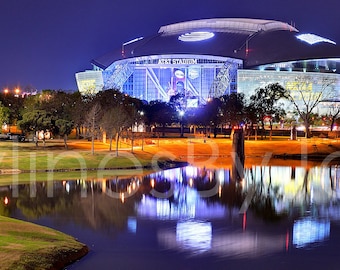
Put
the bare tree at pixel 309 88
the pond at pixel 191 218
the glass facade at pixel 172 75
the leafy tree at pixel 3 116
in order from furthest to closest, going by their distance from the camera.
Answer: the glass facade at pixel 172 75, the bare tree at pixel 309 88, the leafy tree at pixel 3 116, the pond at pixel 191 218

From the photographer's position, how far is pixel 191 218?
24016 mm

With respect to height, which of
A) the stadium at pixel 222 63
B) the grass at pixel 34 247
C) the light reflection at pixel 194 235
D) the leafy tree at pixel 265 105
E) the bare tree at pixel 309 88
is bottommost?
the light reflection at pixel 194 235

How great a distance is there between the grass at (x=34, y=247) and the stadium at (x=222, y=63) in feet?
359

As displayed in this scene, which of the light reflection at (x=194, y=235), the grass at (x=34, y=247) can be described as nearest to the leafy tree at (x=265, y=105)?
the light reflection at (x=194, y=235)

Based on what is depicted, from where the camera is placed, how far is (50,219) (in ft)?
75.9

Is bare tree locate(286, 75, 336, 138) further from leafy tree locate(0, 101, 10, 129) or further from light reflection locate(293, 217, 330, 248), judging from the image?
light reflection locate(293, 217, 330, 248)

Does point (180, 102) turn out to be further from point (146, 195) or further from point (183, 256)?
point (183, 256)

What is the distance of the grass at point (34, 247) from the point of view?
1436 cm

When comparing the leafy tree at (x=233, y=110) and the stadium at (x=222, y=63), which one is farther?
the stadium at (x=222, y=63)

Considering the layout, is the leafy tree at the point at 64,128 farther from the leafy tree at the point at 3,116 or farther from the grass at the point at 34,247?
the grass at the point at 34,247

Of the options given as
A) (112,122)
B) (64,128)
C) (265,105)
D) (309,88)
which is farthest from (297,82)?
(64,128)

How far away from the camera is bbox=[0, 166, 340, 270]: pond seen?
1742 centimetres

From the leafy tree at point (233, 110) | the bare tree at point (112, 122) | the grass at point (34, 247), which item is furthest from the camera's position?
the leafy tree at point (233, 110)

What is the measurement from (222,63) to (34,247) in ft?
419
